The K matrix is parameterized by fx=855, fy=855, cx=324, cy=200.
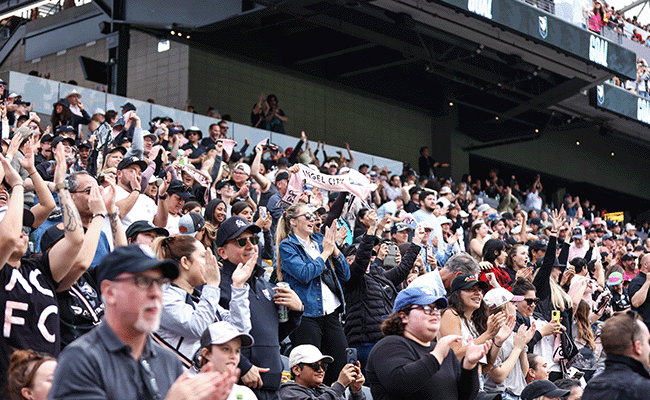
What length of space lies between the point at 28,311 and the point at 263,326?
72.0 inches

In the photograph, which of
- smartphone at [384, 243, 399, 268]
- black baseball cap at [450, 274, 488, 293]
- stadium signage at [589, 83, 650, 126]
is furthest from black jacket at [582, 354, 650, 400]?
stadium signage at [589, 83, 650, 126]

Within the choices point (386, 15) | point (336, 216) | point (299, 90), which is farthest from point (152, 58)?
point (336, 216)

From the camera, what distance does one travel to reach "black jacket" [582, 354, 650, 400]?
Result: 4.48 m

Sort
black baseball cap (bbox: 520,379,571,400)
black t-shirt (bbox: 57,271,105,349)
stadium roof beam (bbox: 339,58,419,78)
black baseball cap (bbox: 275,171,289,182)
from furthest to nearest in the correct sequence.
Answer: stadium roof beam (bbox: 339,58,419,78), black baseball cap (bbox: 275,171,289,182), black baseball cap (bbox: 520,379,571,400), black t-shirt (bbox: 57,271,105,349)

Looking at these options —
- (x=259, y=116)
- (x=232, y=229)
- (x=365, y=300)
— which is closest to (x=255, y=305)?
(x=232, y=229)

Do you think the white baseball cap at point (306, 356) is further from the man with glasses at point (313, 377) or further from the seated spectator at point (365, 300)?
the seated spectator at point (365, 300)

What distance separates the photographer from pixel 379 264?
28.3 feet

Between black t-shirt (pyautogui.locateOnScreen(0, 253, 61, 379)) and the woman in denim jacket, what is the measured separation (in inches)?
117

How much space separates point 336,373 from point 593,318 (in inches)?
194

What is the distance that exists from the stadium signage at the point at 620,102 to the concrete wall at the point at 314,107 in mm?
6079

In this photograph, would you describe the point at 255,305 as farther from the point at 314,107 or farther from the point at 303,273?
the point at 314,107

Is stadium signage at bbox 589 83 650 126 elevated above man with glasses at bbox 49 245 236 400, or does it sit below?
above

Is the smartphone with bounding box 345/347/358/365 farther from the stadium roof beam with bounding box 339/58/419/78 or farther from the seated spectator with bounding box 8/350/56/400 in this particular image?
the stadium roof beam with bounding box 339/58/419/78

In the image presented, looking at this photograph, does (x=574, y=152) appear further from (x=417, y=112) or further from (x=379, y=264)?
(x=379, y=264)
